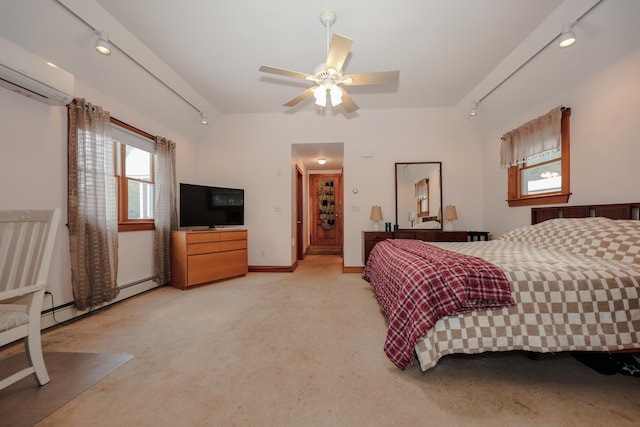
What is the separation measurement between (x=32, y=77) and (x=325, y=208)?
5618mm

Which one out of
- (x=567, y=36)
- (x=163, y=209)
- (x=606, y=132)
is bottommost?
(x=163, y=209)

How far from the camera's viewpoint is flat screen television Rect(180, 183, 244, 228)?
11.5 ft

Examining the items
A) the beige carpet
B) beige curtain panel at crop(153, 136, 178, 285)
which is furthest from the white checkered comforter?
beige curtain panel at crop(153, 136, 178, 285)

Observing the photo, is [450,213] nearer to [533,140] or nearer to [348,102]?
[533,140]

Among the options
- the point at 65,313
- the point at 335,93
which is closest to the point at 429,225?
the point at 335,93

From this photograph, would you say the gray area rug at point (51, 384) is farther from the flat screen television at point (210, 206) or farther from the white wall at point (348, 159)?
the white wall at point (348, 159)

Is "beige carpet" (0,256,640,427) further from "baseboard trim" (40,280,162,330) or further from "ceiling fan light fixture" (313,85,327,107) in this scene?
"ceiling fan light fixture" (313,85,327,107)

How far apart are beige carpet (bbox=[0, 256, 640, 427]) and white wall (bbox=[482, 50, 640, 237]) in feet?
5.58

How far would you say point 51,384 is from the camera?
4.42 ft

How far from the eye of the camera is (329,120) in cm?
418

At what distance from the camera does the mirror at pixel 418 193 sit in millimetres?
4047

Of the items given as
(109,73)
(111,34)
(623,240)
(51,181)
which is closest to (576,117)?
(623,240)

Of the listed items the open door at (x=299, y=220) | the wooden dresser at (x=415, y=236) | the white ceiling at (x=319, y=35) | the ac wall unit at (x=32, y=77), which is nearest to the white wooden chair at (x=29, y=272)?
the ac wall unit at (x=32, y=77)

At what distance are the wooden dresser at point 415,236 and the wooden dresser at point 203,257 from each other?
2.10 meters
